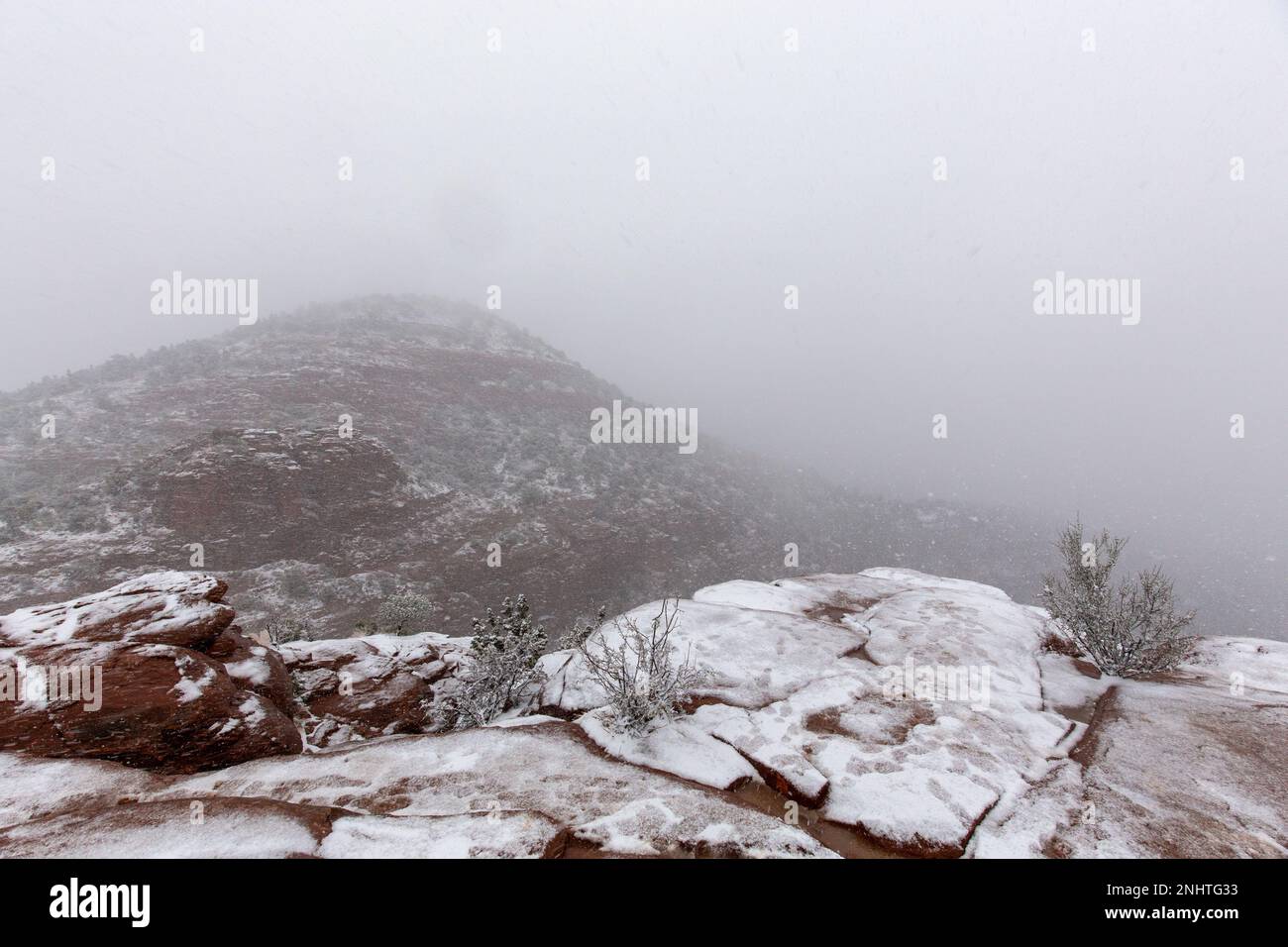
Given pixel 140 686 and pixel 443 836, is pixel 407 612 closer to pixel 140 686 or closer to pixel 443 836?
pixel 140 686

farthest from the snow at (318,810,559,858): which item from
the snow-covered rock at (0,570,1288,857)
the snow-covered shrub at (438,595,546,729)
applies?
the snow-covered shrub at (438,595,546,729)

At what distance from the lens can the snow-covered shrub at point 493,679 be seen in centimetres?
728

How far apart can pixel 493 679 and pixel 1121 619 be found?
1103cm

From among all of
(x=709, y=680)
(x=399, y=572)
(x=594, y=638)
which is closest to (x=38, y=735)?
(x=594, y=638)

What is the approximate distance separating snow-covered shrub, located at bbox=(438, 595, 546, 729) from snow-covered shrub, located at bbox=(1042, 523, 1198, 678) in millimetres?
9968

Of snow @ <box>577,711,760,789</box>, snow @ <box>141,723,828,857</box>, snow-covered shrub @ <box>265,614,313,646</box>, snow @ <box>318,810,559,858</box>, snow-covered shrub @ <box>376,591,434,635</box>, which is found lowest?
snow-covered shrub @ <box>376,591,434,635</box>

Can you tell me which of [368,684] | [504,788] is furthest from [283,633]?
[504,788]

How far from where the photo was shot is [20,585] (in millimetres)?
14430

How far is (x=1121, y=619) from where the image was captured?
784 cm

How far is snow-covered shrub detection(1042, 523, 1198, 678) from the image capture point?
7.48m
